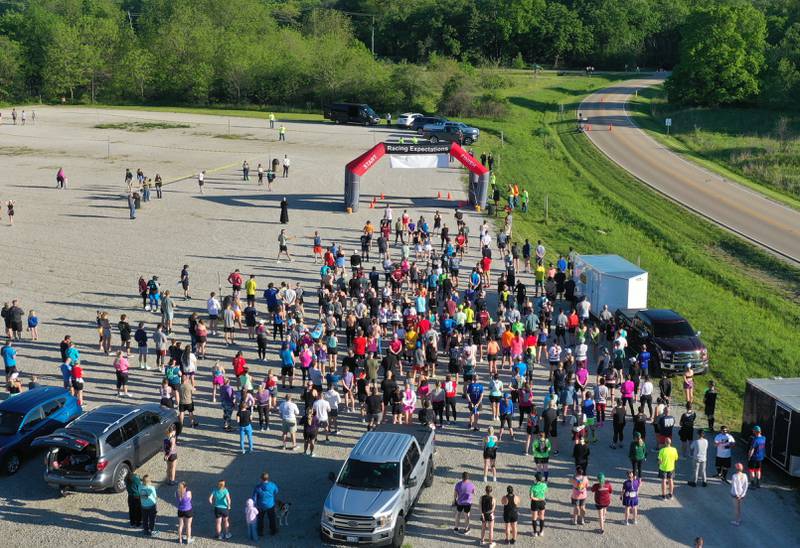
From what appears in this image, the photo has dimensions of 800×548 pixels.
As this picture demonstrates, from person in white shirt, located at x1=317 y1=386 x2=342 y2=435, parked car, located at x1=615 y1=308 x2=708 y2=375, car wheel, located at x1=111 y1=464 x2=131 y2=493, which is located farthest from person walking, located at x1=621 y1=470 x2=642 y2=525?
car wheel, located at x1=111 y1=464 x2=131 y2=493

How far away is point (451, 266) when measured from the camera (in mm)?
31188

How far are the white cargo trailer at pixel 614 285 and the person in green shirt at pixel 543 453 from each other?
10.3 metres

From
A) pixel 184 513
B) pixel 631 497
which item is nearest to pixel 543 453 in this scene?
pixel 631 497

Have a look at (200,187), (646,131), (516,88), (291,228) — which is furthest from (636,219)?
(516,88)

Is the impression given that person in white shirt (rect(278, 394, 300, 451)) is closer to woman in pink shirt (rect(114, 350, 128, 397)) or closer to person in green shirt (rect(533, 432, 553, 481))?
woman in pink shirt (rect(114, 350, 128, 397))

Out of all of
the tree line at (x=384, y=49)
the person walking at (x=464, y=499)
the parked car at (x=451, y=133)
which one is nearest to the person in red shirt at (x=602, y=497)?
the person walking at (x=464, y=499)

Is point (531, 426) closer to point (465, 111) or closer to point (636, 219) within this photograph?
point (636, 219)

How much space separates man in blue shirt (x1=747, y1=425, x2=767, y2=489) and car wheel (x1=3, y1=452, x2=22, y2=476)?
15.5m

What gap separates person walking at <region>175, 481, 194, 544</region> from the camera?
15.8 metres

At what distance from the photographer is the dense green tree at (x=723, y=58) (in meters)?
83.4

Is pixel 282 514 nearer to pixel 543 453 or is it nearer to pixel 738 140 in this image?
pixel 543 453

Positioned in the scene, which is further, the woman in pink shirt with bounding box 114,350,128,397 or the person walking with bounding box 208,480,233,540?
the woman in pink shirt with bounding box 114,350,128,397

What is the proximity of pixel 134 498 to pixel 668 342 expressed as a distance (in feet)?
48.8

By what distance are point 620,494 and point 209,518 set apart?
27.1ft
